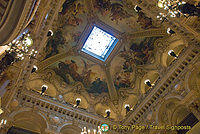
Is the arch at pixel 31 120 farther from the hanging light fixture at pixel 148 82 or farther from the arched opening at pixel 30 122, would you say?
the hanging light fixture at pixel 148 82

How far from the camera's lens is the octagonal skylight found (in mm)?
14117

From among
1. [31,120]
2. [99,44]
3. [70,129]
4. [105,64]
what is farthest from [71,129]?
[99,44]

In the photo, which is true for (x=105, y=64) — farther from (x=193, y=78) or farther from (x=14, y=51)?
(x=14, y=51)

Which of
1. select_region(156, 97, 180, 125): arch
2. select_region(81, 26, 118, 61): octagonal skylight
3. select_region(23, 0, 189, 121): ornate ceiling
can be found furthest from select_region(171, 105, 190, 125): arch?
select_region(81, 26, 118, 61): octagonal skylight

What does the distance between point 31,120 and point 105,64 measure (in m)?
6.81

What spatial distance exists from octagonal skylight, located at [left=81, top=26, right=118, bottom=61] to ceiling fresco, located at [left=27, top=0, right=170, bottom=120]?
0.74 meters

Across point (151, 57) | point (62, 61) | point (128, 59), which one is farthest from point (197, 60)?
point (62, 61)

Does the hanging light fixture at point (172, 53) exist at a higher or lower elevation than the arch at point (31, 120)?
higher

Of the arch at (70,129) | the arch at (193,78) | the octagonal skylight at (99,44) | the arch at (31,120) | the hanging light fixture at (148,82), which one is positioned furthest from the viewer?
the octagonal skylight at (99,44)

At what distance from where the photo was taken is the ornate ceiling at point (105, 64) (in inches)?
470

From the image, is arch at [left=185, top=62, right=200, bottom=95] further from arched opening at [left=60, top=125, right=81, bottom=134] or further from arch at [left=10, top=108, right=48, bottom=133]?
arch at [left=10, top=108, right=48, bottom=133]

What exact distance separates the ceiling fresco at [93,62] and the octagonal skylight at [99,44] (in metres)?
0.74

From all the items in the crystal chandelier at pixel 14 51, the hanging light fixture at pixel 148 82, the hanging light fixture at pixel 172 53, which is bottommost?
the crystal chandelier at pixel 14 51

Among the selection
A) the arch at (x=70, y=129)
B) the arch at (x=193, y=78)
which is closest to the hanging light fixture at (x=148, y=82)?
the arch at (x=193, y=78)
